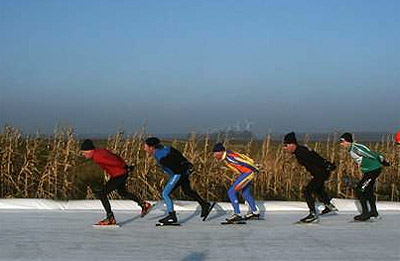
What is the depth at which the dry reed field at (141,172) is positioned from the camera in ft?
45.6

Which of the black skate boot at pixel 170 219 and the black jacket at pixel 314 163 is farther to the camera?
the black jacket at pixel 314 163

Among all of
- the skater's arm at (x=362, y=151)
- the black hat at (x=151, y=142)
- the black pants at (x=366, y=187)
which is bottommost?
the black pants at (x=366, y=187)

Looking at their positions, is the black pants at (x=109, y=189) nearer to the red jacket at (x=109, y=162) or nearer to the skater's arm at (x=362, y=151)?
the red jacket at (x=109, y=162)

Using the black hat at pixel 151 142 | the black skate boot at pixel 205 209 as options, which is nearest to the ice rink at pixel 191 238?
the black skate boot at pixel 205 209

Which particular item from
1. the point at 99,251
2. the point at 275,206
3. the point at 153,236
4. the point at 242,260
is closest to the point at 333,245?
the point at 242,260

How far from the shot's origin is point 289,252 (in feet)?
24.3

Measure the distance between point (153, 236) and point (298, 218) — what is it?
3338mm

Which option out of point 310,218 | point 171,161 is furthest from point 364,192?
point 171,161

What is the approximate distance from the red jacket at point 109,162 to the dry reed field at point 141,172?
4.04 metres

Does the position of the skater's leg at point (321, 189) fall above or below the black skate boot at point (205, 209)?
above

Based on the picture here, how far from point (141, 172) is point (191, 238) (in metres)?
5.98

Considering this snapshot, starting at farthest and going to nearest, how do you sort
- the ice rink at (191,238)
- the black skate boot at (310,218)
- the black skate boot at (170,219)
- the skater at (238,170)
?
the skater at (238,170) < the black skate boot at (310,218) < the black skate boot at (170,219) < the ice rink at (191,238)

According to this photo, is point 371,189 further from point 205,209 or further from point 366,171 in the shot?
point 205,209

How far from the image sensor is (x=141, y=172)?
1425cm
